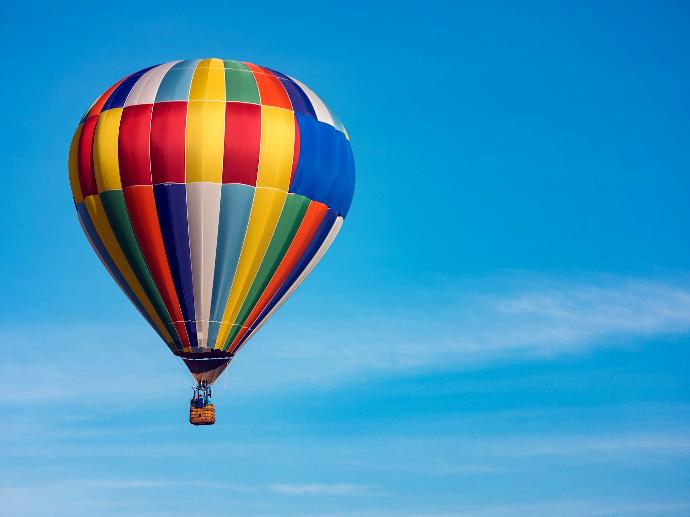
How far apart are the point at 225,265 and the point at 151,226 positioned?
7.90 feet

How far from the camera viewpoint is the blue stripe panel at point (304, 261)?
170 ft

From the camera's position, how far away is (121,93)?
5194 cm

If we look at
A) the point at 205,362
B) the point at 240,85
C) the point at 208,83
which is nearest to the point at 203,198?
the point at 208,83

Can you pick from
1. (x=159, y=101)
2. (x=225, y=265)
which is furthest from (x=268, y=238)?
(x=159, y=101)

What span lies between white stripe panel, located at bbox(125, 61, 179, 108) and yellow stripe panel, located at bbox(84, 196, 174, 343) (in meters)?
3.08

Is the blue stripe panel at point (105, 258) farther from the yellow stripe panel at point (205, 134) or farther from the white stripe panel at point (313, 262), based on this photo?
the yellow stripe panel at point (205, 134)

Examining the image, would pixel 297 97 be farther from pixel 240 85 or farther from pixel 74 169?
pixel 74 169

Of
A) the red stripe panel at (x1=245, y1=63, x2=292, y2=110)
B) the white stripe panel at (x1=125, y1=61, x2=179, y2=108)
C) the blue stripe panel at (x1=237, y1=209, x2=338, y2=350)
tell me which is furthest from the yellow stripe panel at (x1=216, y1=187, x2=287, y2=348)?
the white stripe panel at (x1=125, y1=61, x2=179, y2=108)

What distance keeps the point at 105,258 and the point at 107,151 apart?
3332 mm

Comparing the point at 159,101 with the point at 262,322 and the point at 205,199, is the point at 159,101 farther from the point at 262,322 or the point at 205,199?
the point at 262,322

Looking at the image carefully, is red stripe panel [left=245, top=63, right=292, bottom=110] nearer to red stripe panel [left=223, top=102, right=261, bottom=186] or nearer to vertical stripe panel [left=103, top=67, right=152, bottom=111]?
red stripe panel [left=223, top=102, right=261, bottom=186]

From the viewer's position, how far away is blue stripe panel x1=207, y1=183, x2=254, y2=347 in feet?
166

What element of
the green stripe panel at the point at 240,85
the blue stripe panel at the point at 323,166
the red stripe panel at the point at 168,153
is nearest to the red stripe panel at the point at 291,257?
the blue stripe panel at the point at 323,166

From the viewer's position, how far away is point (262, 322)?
52.1 metres
